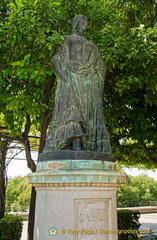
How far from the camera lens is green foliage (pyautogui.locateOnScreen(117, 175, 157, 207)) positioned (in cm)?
3272

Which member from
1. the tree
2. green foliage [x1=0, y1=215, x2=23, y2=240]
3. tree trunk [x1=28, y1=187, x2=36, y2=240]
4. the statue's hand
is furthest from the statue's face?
green foliage [x1=0, y1=215, x2=23, y2=240]

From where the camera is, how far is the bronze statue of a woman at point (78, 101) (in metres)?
4.37

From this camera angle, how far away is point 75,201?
3863 mm

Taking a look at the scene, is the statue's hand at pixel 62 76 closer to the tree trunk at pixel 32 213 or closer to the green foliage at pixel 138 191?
the tree trunk at pixel 32 213

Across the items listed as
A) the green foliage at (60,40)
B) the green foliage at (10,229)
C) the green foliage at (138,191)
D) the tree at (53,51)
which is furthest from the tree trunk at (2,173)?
the green foliage at (138,191)

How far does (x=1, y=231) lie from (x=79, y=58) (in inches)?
274

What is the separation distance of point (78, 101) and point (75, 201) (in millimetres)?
1587

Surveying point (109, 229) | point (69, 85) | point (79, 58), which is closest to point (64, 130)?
point (69, 85)

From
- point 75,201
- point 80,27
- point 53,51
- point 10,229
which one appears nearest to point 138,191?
point 10,229

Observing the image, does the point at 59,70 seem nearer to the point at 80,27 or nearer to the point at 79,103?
the point at 79,103

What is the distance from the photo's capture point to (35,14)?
21.3ft

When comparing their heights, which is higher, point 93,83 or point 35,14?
point 35,14

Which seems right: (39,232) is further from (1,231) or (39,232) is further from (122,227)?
(122,227)

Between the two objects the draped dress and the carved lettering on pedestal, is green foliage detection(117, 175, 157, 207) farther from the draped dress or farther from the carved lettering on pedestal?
the carved lettering on pedestal
